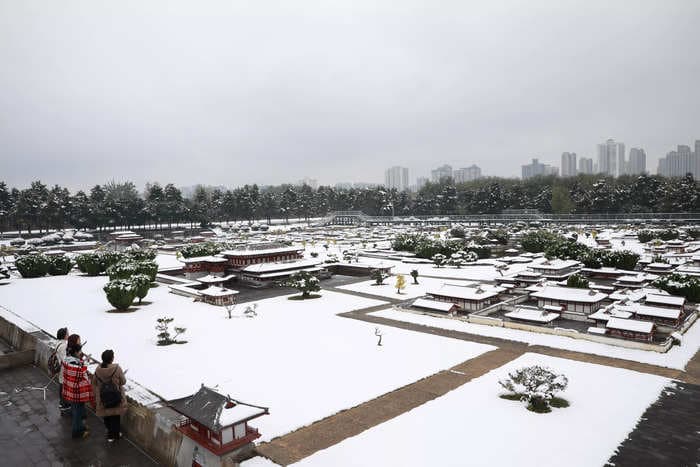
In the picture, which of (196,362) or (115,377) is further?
(196,362)

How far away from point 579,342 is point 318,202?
109420mm

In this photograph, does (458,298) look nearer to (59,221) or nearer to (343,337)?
(343,337)

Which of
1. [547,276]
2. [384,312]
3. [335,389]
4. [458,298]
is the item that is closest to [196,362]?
[335,389]

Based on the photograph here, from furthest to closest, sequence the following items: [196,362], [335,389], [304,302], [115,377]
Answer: [304,302] → [196,362] → [335,389] → [115,377]

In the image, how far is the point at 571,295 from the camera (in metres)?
26.1

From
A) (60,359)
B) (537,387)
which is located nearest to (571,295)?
(537,387)

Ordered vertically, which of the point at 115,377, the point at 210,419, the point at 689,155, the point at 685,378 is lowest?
the point at 685,378

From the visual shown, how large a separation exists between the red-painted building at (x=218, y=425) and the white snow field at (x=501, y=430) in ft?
6.53

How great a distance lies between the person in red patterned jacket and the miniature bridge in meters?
91.0

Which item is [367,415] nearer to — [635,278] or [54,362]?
[54,362]

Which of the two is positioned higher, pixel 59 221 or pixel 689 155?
pixel 689 155

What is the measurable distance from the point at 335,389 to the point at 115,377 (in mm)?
7606

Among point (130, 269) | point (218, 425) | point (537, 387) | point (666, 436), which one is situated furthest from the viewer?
point (130, 269)

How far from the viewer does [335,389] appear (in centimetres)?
1570
